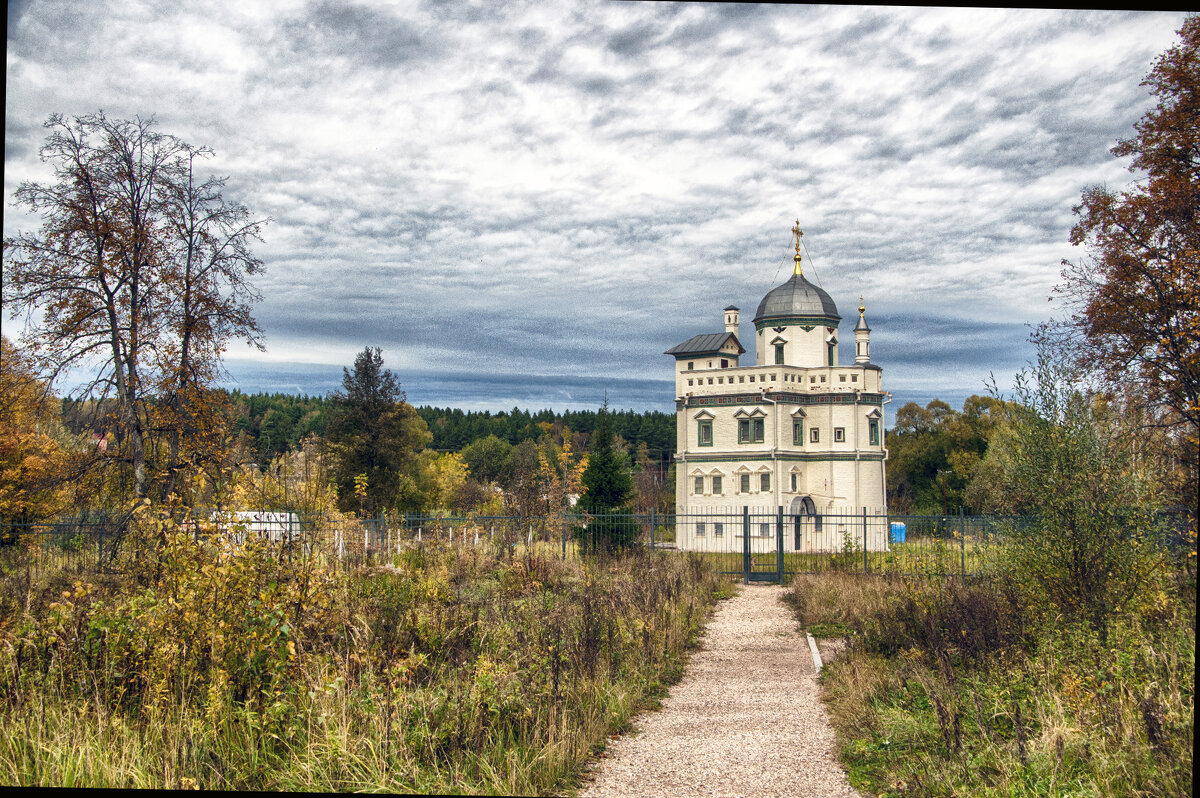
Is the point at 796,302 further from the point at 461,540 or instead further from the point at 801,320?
the point at 461,540

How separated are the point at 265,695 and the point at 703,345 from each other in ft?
123

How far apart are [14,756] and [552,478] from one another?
42.2 metres

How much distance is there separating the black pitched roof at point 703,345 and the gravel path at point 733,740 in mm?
31174

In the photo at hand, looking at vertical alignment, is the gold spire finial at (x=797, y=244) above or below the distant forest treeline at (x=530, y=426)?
above

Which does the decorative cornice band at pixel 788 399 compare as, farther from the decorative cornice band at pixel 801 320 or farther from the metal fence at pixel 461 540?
the metal fence at pixel 461 540

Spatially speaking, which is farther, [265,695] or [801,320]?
[801,320]

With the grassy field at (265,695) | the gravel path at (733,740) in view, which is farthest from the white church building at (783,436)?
the grassy field at (265,695)

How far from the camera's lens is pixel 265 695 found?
270 inches

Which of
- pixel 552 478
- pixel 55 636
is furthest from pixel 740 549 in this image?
pixel 55 636

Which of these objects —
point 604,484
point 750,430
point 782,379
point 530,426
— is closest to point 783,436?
point 750,430

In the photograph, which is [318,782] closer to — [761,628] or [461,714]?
[461,714]

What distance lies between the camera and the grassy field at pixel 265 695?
5938 millimetres

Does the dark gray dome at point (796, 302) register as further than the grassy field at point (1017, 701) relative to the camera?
Yes

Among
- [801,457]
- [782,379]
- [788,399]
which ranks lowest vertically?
[801,457]
